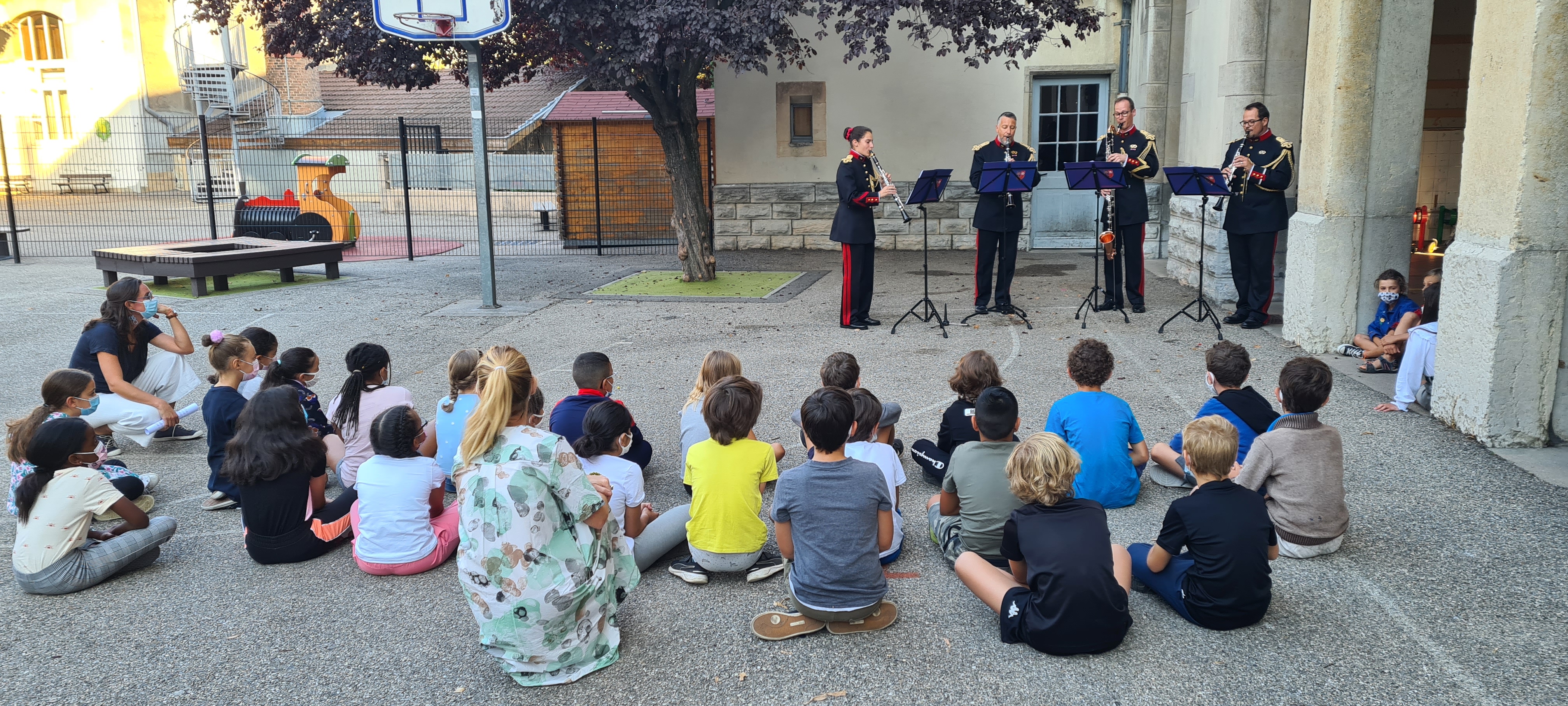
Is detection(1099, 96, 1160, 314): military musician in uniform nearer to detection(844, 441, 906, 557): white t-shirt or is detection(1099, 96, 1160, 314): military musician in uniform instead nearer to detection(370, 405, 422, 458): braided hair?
detection(844, 441, 906, 557): white t-shirt

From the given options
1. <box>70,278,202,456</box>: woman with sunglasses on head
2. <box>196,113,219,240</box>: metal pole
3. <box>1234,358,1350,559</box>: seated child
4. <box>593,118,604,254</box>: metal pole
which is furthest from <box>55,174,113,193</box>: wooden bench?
<box>1234,358,1350,559</box>: seated child

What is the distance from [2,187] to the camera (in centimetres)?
2714

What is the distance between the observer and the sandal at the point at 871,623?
13.0 feet

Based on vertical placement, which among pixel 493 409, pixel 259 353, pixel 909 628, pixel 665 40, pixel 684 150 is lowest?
pixel 909 628

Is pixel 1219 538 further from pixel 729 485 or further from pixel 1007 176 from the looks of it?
pixel 1007 176

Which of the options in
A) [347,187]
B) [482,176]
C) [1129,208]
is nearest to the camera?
[1129,208]

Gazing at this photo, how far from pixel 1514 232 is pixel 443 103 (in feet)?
97.9

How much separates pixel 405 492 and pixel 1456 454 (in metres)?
5.39

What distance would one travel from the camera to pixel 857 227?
388 inches

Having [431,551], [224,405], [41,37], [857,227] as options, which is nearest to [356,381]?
[224,405]

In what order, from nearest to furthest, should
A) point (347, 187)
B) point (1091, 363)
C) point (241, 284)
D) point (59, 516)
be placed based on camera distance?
1. point (59, 516)
2. point (1091, 363)
3. point (241, 284)
4. point (347, 187)

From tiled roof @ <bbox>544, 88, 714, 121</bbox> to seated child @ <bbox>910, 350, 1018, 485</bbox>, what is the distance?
1223 centimetres

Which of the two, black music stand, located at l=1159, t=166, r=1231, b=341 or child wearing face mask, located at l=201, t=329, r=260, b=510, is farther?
black music stand, located at l=1159, t=166, r=1231, b=341

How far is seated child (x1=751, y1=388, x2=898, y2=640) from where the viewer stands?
3848 mm
